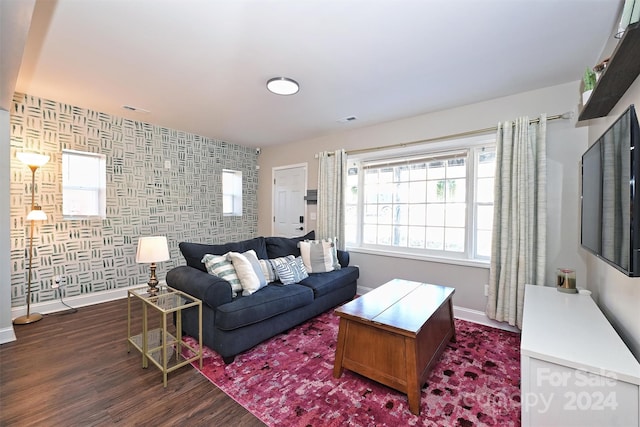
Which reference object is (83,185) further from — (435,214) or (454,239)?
(454,239)

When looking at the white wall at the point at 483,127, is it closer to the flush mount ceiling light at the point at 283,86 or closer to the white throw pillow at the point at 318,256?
the white throw pillow at the point at 318,256

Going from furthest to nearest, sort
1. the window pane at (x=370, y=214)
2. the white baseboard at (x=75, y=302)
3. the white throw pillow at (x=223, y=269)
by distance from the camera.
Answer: the window pane at (x=370, y=214), the white baseboard at (x=75, y=302), the white throw pillow at (x=223, y=269)

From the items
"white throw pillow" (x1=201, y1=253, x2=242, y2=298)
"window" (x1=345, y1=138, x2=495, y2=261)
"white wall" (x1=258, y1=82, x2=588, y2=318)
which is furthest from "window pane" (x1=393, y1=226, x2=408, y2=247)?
"white throw pillow" (x1=201, y1=253, x2=242, y2=298)

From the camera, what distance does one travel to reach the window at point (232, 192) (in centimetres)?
510

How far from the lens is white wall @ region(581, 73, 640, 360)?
4.74 feet

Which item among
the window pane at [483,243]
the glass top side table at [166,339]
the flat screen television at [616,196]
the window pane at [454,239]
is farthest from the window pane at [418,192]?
the glass top side table at [166,339]

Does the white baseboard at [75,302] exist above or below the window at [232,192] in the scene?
below

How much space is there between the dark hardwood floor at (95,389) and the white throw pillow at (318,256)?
5.67 ft

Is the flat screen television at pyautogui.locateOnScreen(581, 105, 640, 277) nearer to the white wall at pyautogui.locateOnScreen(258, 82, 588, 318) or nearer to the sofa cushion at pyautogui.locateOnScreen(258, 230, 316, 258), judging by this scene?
the white wall at pyautogui.locateOnScreen(258, 82, 588, 318)

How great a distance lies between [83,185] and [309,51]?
135 inches

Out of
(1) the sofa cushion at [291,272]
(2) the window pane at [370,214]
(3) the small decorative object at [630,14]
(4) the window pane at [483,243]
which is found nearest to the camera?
(3) the small decorative object at [630,14]

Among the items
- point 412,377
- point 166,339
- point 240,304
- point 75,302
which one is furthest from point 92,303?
point 412,377

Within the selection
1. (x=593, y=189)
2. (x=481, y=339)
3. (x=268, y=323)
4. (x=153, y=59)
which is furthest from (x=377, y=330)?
(x=153, y=59)

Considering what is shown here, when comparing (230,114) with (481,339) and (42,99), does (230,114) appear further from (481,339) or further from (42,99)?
(481,339)
